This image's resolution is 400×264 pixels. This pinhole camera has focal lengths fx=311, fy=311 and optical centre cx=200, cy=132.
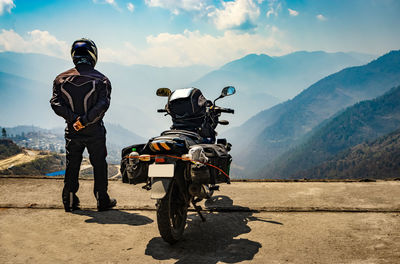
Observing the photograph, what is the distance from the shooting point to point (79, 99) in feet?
18.7

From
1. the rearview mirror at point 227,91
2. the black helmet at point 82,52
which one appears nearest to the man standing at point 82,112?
the black helmet at point 82,52

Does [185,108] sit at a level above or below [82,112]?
above

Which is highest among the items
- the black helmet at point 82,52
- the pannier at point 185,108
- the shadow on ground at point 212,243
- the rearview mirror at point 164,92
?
the black helmet at point 82,52

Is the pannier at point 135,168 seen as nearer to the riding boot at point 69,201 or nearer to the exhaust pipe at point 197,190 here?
the exhaust pipe at point 197,190

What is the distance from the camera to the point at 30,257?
151 inches

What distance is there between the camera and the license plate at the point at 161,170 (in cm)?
405

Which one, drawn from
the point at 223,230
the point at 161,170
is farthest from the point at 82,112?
the point at 223,230

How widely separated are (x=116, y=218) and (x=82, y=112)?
6.64 ft

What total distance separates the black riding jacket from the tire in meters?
2.32

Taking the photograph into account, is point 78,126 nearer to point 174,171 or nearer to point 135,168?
point 135,168

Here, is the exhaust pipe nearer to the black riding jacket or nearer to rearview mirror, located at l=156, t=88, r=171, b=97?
the black riding jacket

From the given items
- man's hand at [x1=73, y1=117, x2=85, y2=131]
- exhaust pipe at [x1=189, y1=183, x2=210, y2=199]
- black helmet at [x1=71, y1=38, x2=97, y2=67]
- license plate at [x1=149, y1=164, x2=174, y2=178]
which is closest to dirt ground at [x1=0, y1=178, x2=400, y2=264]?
exhaust pipe at [x1=189, y1=183, x2=210, y2=199]

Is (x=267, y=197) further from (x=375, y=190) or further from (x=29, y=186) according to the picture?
(x=29, y=186)

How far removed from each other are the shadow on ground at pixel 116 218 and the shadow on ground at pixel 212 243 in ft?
2.71
